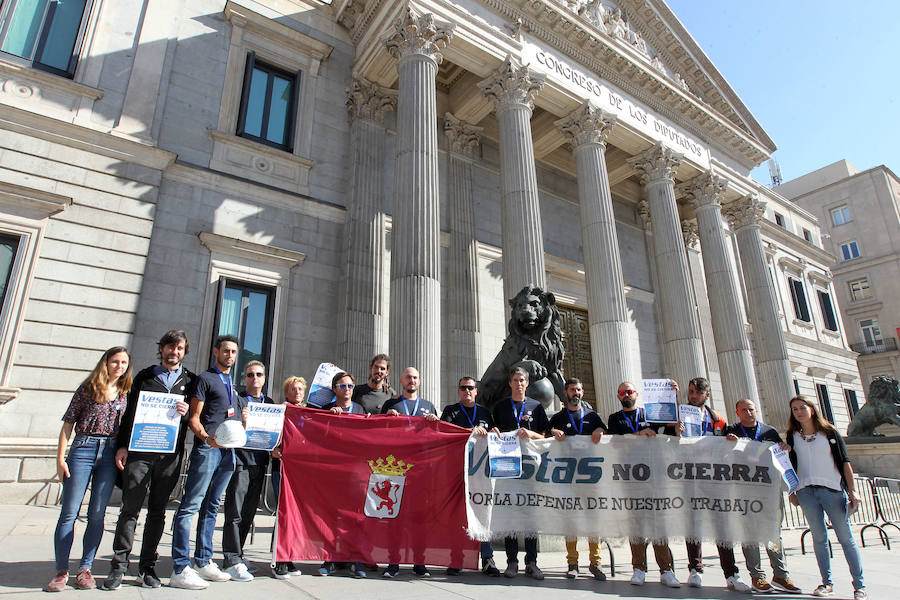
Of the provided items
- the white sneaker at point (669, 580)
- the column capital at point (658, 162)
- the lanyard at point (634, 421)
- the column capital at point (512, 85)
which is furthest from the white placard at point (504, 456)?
the column capital at point (658, 162)

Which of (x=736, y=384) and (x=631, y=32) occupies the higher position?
(x=631, y=32)

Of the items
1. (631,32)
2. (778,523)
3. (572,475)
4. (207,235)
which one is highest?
(631,32)

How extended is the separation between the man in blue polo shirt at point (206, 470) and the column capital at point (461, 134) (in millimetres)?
14778

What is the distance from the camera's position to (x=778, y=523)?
5.26m

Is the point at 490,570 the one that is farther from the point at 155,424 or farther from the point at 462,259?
the point at 462,259

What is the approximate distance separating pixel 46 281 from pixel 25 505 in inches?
164

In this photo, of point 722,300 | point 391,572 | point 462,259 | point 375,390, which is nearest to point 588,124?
point 462,259

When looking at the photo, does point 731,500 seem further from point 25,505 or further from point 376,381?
point 25,505

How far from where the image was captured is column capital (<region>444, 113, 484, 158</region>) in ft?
60.3

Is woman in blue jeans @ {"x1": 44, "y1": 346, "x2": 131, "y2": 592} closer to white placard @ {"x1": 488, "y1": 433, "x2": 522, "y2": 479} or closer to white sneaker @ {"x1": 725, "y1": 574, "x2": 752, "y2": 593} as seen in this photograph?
white placard @ {"x1": 488, "y1": 433, "x2": 522, "y2": 479}

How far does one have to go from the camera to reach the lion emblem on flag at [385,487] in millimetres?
5363

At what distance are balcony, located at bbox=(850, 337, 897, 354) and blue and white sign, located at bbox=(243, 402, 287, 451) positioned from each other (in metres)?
49.1

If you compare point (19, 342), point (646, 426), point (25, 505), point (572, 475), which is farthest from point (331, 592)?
A: point (19, 342)

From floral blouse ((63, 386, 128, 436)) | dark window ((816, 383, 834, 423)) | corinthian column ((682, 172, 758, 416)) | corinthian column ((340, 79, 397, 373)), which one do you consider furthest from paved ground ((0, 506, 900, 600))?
dark window ((816, 383, 834, 423))
